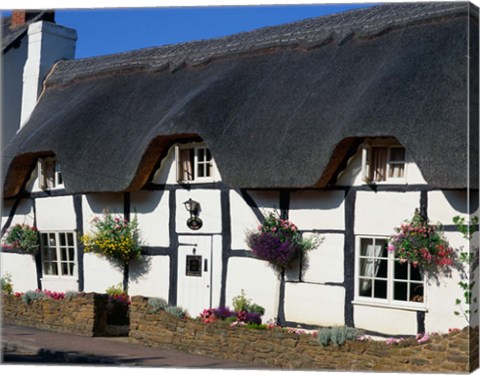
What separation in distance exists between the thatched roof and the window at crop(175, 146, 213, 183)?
26 cm

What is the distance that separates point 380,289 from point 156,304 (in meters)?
3.04

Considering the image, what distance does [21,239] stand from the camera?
Answer: 40.9 feet

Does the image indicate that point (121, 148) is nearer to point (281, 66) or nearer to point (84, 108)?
point (84, 108)

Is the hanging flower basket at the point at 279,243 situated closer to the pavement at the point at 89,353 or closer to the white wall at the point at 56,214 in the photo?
the pavement at the point at 89,353

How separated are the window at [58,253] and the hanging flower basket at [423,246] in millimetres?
5011

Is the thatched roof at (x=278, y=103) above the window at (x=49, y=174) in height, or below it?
above

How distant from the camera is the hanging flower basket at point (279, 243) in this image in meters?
10.3

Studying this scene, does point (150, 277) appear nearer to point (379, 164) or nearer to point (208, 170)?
point (208, 170)

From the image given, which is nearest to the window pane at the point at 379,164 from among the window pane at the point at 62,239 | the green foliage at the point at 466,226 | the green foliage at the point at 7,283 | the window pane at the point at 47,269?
the green foliage at the point at 466,226

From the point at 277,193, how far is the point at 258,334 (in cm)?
173

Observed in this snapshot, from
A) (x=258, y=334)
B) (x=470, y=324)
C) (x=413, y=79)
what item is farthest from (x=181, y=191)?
(x=470, y=324)

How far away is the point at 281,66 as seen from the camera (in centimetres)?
1118

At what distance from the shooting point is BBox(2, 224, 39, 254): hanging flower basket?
12391 millimetres

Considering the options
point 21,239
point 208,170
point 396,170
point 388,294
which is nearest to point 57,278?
point 21,239
